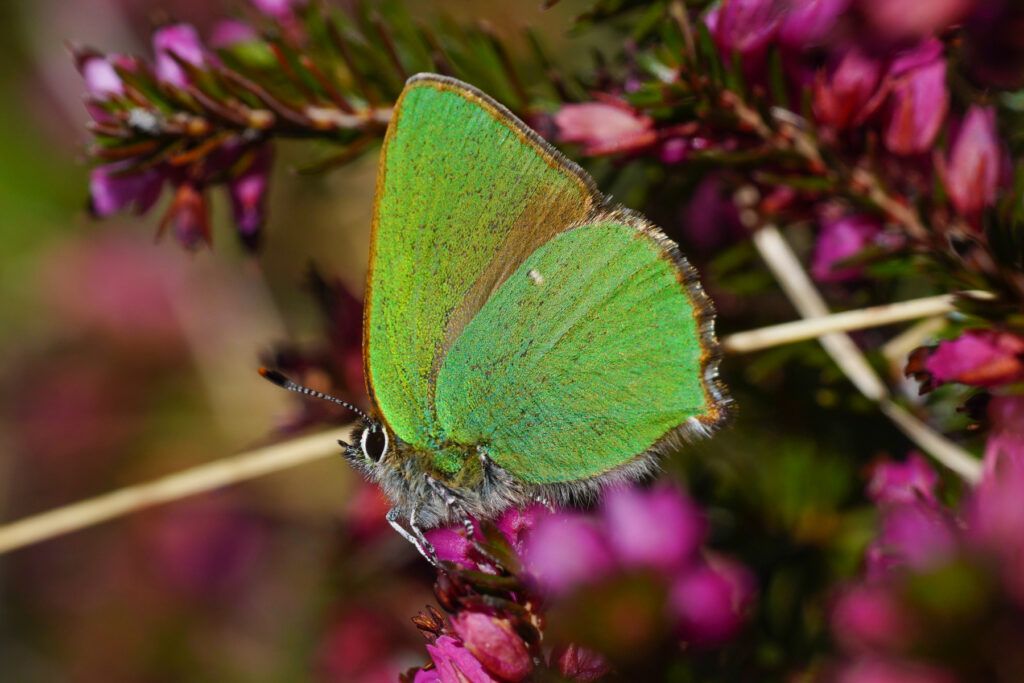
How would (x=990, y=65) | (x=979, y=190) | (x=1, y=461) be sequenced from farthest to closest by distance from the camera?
(x=1, y=461) → (x=990, y=65) → (x=979, y=190)

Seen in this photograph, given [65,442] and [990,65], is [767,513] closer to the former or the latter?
[990,65]

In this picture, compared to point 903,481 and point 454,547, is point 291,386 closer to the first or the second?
point 454,547

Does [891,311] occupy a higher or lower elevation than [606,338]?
lower

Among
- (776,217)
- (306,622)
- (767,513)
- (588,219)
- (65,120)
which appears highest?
(65,120)

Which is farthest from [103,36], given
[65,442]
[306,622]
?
[306,622]

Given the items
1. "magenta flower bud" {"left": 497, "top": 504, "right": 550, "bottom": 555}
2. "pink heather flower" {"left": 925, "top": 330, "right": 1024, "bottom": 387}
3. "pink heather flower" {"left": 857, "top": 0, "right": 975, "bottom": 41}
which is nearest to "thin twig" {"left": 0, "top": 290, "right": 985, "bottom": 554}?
"pink heather flower" {"left": 925, "top": 330, "right": 1024, "bottom": 387}

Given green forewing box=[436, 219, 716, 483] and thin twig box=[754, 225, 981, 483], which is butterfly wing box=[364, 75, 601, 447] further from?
thin twig box=[754, 225, 981, 483]
